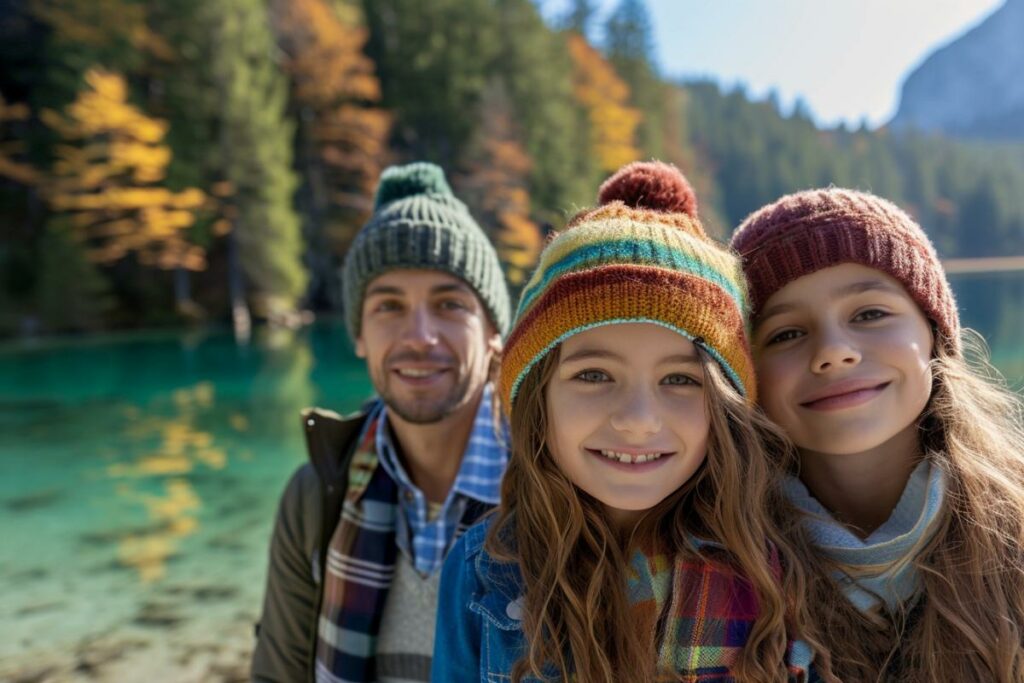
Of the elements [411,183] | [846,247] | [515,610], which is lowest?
[515,610]

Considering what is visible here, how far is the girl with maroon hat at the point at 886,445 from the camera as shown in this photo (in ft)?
4.20

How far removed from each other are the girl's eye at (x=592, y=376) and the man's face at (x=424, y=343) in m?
0.73

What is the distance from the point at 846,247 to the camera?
1385 millimetres

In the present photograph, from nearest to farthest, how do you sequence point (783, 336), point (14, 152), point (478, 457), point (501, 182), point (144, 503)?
1. point (783, 336)
2. point (478, 457)
3. point (144, 503)
4. point (14, 152)
5. point (501, 182)

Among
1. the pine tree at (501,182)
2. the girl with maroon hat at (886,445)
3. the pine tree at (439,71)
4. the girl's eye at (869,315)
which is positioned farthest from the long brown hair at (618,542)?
the pine tree at (439,71)

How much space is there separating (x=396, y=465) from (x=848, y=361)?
126 cm

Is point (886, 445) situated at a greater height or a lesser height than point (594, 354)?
lesser

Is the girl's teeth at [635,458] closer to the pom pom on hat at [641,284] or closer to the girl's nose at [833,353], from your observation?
the pom pom on hat at [641,284]

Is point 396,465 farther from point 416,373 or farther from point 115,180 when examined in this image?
point 115,180

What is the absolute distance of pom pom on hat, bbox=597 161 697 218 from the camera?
4.87 ft

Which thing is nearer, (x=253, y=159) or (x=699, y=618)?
(x=699, y=618)

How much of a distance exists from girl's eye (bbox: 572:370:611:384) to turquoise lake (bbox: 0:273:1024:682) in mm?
3319

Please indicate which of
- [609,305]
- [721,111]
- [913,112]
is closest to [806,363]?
[609,305]

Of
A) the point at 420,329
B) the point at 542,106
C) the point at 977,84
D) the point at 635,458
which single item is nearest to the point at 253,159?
the point at 542,106
